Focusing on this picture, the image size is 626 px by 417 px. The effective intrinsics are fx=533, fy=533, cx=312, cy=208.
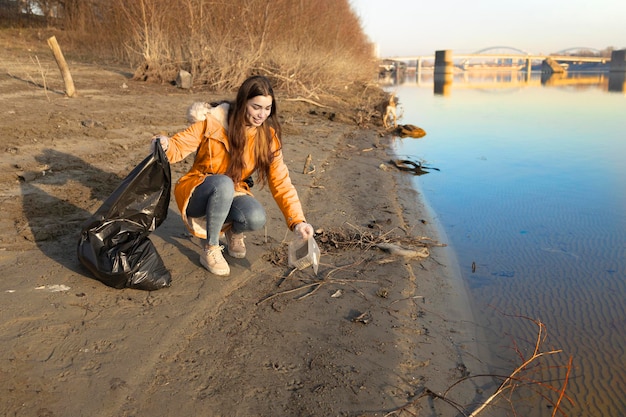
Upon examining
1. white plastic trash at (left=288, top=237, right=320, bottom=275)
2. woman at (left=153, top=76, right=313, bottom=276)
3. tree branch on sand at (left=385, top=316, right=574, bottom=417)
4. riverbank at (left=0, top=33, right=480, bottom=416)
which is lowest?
tree branch on sand at (left=385, top=316, right=574, bottom=417)

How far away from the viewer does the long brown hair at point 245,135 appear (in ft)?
10.7

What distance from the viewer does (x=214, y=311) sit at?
10.5ft

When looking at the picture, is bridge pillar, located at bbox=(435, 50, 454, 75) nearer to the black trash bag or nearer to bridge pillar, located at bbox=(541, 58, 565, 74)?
bridge pillar, located at bbox=(541, 58, 565, 74)

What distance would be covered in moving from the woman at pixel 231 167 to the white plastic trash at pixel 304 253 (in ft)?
0.27

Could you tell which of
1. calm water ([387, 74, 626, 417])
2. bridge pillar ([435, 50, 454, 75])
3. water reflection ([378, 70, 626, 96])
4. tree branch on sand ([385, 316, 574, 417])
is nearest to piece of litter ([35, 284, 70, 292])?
tree branch on sand ([385, 316, 574, 417])

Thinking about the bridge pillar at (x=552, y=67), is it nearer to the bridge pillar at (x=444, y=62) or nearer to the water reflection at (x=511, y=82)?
the water reflection at (x=511, y=82)

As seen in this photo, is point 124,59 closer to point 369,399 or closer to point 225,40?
point 225,40

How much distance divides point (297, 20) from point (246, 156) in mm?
12842

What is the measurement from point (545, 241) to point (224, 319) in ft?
12.3

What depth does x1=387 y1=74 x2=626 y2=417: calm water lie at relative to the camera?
10.7 feet

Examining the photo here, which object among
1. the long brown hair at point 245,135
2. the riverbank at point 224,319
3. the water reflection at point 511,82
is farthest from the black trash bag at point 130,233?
the water reflection at point 511,82

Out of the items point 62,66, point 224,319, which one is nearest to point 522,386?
point 224,319

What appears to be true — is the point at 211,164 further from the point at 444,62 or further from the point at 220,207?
the point at 444,62

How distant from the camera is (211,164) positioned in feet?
11.5
